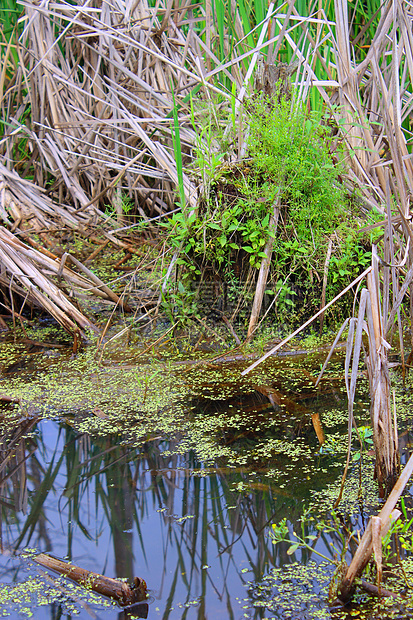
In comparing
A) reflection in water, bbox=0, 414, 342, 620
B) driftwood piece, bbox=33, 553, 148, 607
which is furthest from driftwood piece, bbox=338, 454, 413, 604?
driftwood piece, bbox=33, 553, 148, 607

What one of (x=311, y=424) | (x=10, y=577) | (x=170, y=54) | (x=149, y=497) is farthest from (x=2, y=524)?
(x=170, y=54)

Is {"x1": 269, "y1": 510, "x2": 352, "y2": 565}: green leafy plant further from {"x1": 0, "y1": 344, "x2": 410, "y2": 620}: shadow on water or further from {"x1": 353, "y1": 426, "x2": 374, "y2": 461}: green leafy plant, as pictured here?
{"x1": 353, "y1": 426, "x2": 374, "y2": 461}: green leafy plant

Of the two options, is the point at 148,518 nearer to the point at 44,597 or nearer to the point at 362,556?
the point at 44,597

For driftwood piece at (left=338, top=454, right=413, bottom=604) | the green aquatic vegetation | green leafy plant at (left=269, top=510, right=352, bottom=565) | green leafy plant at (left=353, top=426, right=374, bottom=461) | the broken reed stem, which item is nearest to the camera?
driftwood piece at (left=338, top=454, right=413, bottom=604)

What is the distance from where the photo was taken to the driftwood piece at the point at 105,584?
55.6 inches

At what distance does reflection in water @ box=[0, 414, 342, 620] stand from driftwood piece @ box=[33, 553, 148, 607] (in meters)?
0.04

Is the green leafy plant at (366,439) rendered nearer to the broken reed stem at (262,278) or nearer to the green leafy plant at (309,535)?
the green leafy plant at (309,535)

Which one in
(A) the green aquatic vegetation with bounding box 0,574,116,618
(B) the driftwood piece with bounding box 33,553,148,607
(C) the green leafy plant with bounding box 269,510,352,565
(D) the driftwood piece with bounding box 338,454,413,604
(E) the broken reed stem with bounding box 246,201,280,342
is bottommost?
(A) the green aquatic vegetation with bounding box 0,574,116,618

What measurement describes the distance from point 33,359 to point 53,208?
1536 mm

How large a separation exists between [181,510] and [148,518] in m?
0.10

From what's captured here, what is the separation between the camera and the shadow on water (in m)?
1.44

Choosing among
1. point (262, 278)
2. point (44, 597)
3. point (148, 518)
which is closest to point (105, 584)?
point (44, 597)

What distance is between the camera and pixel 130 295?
3242 mm

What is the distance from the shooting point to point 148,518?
174cm
